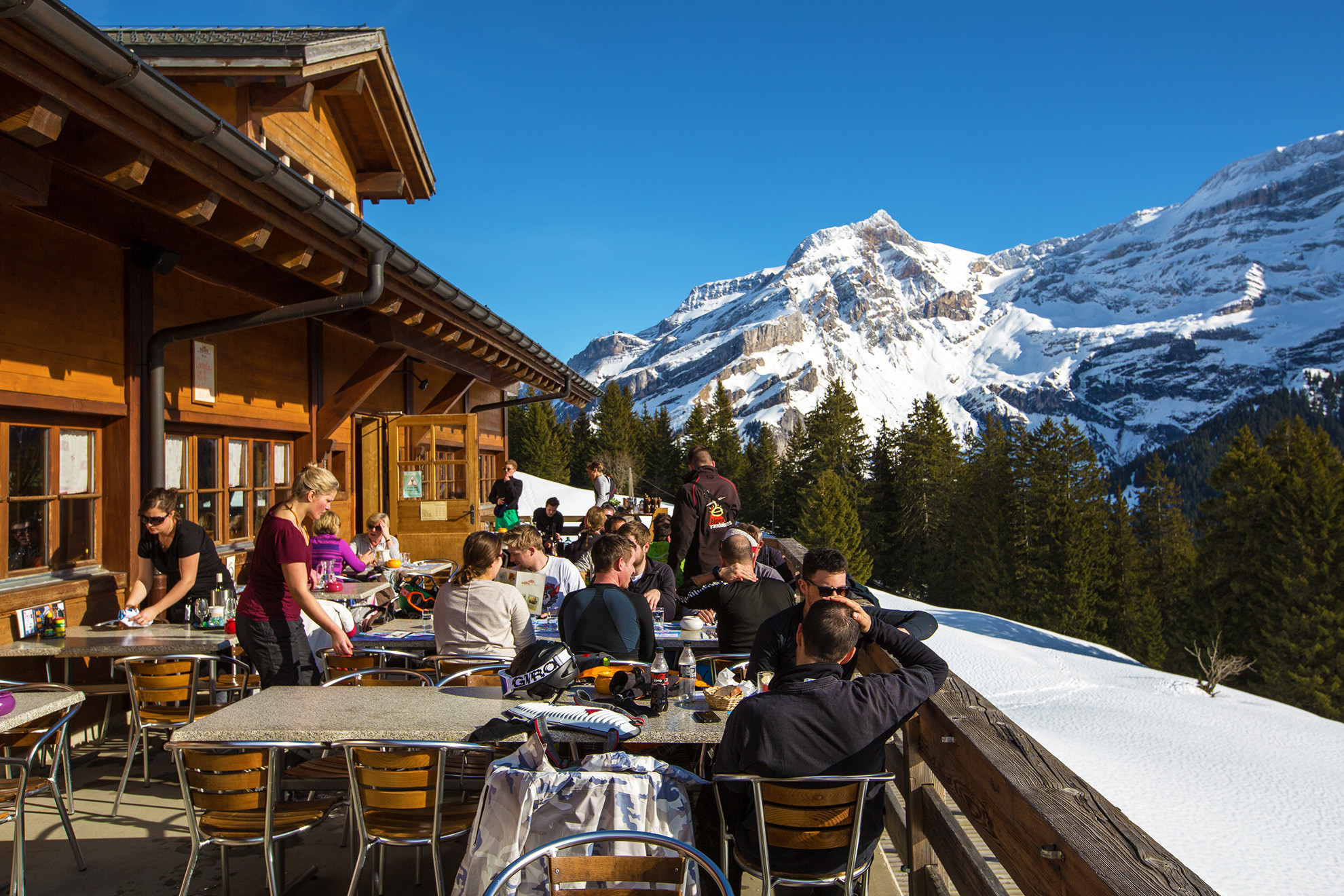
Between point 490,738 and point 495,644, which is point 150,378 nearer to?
point 495,644

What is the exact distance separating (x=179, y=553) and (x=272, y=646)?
112 cm

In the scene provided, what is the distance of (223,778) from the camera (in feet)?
8.67

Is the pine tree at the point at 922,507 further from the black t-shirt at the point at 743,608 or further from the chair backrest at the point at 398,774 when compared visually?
the chair backrest at the point at 398,774

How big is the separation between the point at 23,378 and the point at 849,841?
14.6 ft

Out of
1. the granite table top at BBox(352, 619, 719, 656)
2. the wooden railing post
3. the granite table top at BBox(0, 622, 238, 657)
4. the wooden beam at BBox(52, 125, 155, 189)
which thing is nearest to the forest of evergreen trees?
the granite table top at BBox(352, 619, 719, 656)

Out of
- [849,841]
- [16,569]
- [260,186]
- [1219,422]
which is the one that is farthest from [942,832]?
[1219,422]

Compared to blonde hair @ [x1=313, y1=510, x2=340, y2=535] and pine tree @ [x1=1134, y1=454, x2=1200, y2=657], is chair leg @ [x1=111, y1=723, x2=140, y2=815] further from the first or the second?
pine tree @ [x1=1134, y1=454, x2=1200, y2=657]

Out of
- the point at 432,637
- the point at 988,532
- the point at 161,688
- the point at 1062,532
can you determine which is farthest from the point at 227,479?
the point at 988,532

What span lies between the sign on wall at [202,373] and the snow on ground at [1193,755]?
15.7 metres

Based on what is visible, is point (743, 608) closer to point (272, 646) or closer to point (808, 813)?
point (808, 813)

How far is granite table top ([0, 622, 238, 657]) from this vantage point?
4.04 meters

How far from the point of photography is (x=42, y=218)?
439 centimetres

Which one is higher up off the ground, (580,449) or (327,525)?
(580,449)

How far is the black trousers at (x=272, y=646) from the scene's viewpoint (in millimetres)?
3885
